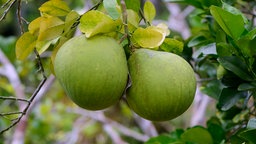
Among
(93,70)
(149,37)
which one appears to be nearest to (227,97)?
(149,37)

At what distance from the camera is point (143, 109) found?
2.49 ft

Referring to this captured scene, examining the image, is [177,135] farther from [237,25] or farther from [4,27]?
[4,27]

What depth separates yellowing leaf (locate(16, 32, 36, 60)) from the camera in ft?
2.75

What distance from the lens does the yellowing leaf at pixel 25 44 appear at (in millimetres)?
838

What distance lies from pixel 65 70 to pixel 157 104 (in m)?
0.16

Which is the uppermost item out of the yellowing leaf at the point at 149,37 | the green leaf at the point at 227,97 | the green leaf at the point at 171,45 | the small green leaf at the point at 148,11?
the yellowing leaf at the point at 149,37

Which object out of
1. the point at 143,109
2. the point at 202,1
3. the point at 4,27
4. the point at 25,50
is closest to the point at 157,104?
the point at 143,109

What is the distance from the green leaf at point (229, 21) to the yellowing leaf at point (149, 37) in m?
0.13

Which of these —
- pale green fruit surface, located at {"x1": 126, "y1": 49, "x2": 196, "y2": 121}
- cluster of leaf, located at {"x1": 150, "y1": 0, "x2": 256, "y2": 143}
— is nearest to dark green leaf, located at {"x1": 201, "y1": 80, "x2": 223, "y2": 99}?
cluster of leaf, located at {"x1": 150, "y1": 0, "x2": 256, "y2": 143}

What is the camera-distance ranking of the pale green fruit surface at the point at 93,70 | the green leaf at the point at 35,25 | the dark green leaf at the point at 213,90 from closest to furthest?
the pale green fruit surface at the point at 93,70, the green leaf at the point at 35,25, the dark green leaf at the point at 213,90

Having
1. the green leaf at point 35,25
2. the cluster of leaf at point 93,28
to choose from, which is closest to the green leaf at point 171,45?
the cluster of leaf at point 93,28

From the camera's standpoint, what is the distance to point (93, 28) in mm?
764

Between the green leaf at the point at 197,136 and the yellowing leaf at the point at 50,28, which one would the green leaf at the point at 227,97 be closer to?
the green leaf at the point at 197,136

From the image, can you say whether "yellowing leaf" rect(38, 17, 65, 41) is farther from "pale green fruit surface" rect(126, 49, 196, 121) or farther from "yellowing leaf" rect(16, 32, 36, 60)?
"pale green fruit surface" rect(126, 49, 196, 121)
